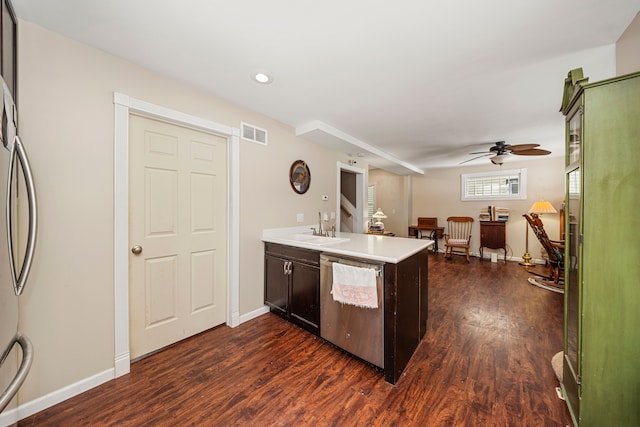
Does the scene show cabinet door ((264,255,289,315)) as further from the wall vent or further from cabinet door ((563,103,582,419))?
cabinet door ((563,103,582,419))

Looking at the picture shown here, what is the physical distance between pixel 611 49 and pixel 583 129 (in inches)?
44.3

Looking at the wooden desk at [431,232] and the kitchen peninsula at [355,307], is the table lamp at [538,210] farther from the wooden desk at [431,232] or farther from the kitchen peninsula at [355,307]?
the kitchen peninsula at [355,307]

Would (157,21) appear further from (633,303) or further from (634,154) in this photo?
(633,303)

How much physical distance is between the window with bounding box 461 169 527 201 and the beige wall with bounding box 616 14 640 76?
15.5ft

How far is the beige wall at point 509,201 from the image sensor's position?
17.0ft

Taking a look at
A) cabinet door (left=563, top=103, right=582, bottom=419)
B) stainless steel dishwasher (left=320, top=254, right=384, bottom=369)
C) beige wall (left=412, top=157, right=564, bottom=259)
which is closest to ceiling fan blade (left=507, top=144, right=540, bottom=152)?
beige wall (left=412, top=157, right=564, bottom=259)

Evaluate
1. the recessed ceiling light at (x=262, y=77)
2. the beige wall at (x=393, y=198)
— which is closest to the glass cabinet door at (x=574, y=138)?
the recessed ceiling light at (x=262, y=77)

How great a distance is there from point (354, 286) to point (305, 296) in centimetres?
68

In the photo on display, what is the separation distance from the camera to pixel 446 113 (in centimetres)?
277

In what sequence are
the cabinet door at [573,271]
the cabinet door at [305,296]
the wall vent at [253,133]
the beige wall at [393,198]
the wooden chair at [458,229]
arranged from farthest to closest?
the beige wall at [393,198], the wooden chair at [458,229], the wall vent at [253,133], the cabinet door at [305,296], the cabinet door at [573,271]

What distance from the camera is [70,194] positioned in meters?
1.58

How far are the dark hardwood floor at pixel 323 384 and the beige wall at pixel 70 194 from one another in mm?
337

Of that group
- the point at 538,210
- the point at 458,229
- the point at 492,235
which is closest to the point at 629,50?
the point at 538,210

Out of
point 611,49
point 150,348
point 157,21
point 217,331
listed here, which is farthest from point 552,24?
point 150,348
